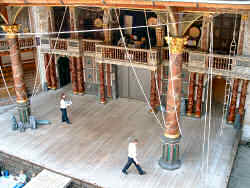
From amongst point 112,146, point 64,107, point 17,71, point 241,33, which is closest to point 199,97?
point 241,33

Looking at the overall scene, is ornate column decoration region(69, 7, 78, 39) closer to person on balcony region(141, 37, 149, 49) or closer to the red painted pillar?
the red painted pillar

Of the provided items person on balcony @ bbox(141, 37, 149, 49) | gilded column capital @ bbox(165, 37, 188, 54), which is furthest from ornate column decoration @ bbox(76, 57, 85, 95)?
gilded column capital @ bbox(165, 37, 188, 54)

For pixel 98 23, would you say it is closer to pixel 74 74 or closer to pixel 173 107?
pixel 74 74

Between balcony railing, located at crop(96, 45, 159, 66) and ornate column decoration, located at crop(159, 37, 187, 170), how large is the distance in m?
A: 3.91

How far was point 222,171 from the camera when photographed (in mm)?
11219

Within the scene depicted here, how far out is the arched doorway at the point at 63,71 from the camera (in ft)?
63.2

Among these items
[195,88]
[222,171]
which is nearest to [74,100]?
[195,88]

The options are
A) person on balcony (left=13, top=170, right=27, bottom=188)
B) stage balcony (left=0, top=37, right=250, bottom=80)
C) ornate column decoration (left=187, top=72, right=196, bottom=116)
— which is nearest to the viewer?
person on balcony (left=13, top=170, right=27, bottom=188)

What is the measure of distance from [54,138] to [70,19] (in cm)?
709

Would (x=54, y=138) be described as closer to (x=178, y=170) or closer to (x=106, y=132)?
(x=106, y=132)

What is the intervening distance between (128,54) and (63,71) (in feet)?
22.2

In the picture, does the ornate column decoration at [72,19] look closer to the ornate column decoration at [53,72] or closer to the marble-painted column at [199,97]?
the ornate column decoration at [53,72]

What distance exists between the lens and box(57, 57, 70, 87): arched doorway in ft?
63.2

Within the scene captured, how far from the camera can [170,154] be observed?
11141 millimetres
